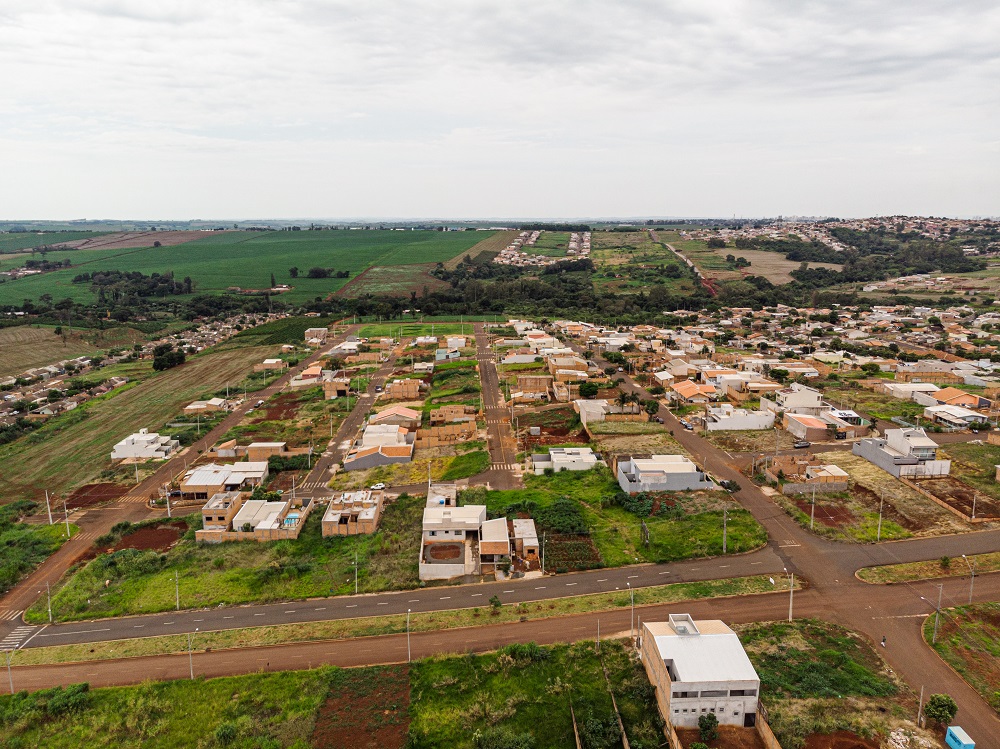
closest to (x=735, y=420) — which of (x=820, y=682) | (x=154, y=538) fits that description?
(x=820, y=682)

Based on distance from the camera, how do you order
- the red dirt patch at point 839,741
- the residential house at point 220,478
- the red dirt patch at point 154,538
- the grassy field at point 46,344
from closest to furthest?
the red dirt patch at point 839,741 → the red dirt patch at point 154,538 → the residential house at point 220,478 → the grassy field at point 46,344

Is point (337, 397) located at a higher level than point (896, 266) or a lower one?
lower

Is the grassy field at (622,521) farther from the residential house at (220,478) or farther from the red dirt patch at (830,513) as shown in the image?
the residential house at (220,478)

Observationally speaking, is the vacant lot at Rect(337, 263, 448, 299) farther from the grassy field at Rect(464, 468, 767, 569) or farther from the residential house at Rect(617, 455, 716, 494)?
the residential house at Rect(617, 455, 716, 494)

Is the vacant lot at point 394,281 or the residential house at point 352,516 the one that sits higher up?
the vacant lot at point 394,281

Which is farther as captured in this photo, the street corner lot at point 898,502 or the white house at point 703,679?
the street corner lot at point 898,502

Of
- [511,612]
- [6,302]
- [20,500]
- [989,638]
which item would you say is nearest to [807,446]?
[989,638]

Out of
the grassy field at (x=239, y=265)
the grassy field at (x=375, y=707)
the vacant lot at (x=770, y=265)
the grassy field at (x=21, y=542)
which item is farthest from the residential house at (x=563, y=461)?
the vacant lot at (x=770, y=265)

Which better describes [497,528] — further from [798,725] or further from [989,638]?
[989,638]
